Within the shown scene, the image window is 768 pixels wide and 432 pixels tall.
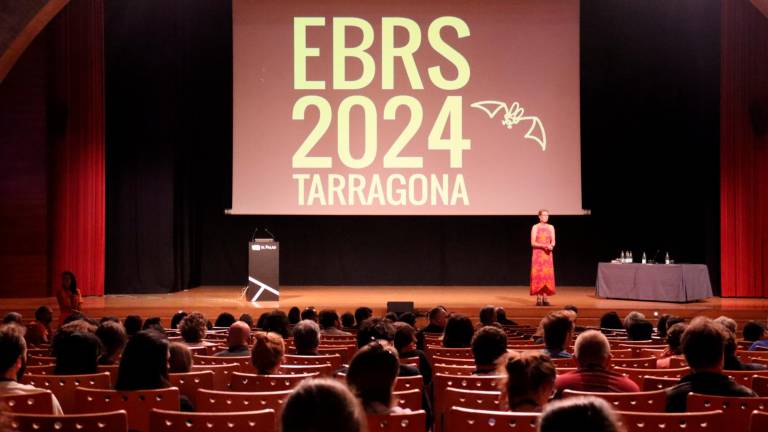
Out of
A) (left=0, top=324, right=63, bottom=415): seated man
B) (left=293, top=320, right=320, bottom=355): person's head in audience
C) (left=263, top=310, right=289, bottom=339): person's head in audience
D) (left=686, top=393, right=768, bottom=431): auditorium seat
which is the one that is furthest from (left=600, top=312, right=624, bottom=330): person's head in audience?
(left=0, top=324, right=63, bottom=415): seated man

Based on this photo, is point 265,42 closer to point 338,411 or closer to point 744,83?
point 744,83

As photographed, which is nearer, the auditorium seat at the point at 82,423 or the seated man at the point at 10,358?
the auditorium seat at the point at 82,423

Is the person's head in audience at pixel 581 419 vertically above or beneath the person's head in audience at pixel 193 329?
above

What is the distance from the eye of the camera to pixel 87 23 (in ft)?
43.0

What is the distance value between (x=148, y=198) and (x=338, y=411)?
12643 mm

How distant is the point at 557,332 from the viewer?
4918 millimetres

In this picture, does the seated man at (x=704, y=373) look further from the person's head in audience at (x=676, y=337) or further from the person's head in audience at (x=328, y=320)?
the person's head in audience at (x=328, y=320)

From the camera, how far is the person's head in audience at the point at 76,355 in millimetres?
4152

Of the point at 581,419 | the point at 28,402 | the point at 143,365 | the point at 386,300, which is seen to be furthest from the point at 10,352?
the point at 386,300

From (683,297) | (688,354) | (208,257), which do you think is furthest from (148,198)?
(688,354)

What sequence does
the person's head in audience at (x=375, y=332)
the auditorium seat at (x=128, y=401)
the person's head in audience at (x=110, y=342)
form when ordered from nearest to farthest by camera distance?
the auditorium seat at (x=128, y=401) < the person's head in audience at (x=110, y=342) < the person's head in audience at (x=375, y=332)

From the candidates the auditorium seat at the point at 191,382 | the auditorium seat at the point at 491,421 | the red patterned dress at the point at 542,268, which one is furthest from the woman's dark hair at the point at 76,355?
the red patterned dress at the point at 542,268

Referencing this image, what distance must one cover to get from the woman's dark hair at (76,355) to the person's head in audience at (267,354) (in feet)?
2.59

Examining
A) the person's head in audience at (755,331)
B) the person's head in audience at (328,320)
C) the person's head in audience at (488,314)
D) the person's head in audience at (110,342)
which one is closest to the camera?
the person's head in audience at (110,342)
